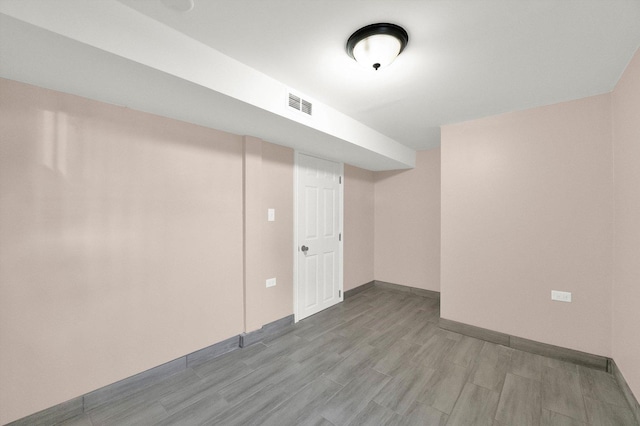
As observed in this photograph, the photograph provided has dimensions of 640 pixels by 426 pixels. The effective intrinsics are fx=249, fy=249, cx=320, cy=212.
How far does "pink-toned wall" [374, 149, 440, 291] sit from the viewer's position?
4.30 meters

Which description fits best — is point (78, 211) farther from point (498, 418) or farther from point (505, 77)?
point (505, 77)

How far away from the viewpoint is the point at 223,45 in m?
1.67

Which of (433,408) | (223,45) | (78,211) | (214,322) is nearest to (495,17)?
(223,45)

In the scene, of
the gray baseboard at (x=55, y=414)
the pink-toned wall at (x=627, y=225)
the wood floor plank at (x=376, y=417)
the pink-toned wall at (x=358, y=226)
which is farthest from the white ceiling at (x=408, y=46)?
the wood floor plank at (x=376, y=417)

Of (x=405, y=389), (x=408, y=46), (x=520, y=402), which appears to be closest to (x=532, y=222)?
(x=520, y=402)

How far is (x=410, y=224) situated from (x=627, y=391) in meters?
2.98

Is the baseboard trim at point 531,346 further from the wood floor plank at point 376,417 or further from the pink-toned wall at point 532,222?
the wood floor plank at point 376,417

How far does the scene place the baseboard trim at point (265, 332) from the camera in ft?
8.97

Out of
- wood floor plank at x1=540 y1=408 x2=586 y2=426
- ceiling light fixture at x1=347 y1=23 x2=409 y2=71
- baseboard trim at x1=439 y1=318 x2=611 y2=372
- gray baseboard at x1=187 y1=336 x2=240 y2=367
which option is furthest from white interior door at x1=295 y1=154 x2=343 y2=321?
wood floor plank at x1=540 y1=408 x2=586 y2=426

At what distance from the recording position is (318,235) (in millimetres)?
3783

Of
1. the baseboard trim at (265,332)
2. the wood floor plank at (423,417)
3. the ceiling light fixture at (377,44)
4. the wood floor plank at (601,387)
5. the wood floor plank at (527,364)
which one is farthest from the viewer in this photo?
the baseboard trim at (265,332)

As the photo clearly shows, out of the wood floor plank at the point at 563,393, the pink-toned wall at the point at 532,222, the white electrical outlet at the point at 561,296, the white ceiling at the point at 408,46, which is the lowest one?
the wood floor plank at the point at 563,393

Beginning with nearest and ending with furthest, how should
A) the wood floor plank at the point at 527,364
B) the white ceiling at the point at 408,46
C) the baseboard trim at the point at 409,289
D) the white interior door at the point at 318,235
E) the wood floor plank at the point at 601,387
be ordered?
1. the white ceiling at the point at 408,46
2. the wood floor plank at the point at 601,387
3. the wood floor plank at the point at 527,364
4. the white interior door at the point at 318,235
5. the baseboard trim at the point at 409,289

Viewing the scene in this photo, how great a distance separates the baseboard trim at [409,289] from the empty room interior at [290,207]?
99 cm
